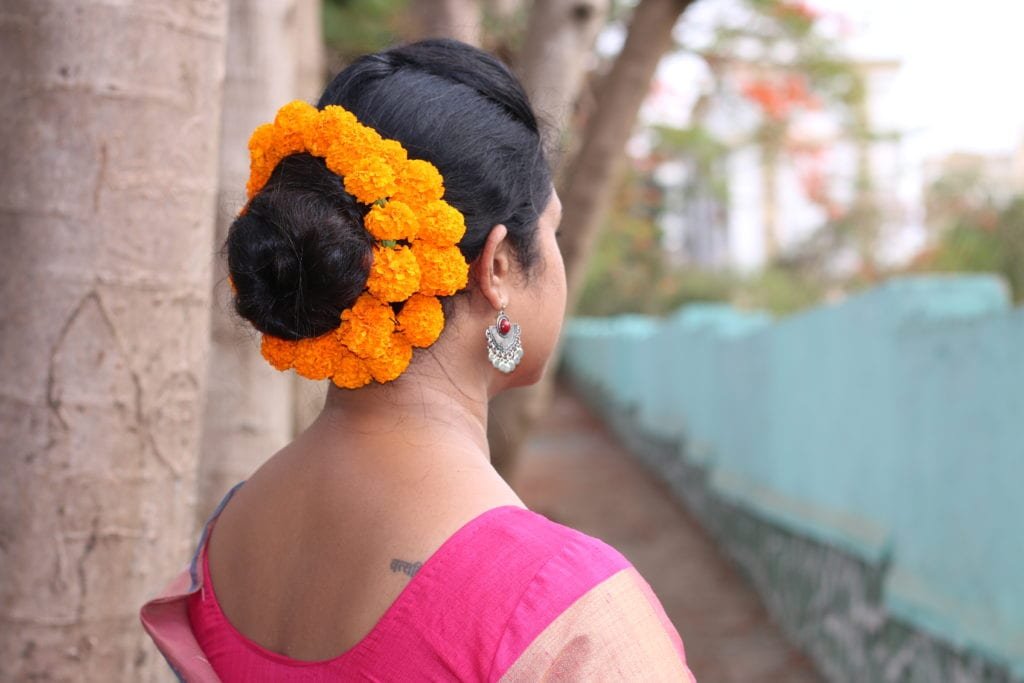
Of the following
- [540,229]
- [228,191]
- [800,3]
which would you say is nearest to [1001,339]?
[228,191]

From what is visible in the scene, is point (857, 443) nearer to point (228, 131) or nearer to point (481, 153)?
point (228, 131)

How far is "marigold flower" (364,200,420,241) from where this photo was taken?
4.84ft

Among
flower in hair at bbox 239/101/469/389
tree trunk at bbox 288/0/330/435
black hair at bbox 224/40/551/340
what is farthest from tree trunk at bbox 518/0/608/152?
flower in hair at bbox 239/101/469/389

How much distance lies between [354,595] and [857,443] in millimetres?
4888

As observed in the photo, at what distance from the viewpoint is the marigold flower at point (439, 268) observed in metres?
1.49

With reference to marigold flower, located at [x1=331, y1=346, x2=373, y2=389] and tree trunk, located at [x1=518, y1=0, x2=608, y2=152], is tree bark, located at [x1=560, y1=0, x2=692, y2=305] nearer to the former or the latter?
tree trunk, located at [x1=518, y1=0, x2=608, y2=152]

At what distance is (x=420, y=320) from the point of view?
1.51 m

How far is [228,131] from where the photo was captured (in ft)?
11.5

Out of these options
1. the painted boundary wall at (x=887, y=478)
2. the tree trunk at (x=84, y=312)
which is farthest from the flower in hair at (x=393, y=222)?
the painted boundary wall at (x=887, y=478)

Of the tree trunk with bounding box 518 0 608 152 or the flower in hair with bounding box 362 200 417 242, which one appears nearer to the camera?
the flower in hair with bounding box 362 200 417 242

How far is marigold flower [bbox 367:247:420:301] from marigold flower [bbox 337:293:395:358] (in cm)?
2

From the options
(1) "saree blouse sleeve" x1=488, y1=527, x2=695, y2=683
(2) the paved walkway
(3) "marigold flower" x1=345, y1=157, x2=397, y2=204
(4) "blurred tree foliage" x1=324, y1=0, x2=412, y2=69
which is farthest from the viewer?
(4) "blurred tree foliage" x1=324, y1=0, x2=412, y2=69

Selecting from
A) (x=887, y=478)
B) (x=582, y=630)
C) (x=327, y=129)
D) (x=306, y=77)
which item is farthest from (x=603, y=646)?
(x=887, y=478)

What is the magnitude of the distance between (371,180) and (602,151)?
3.56 m
